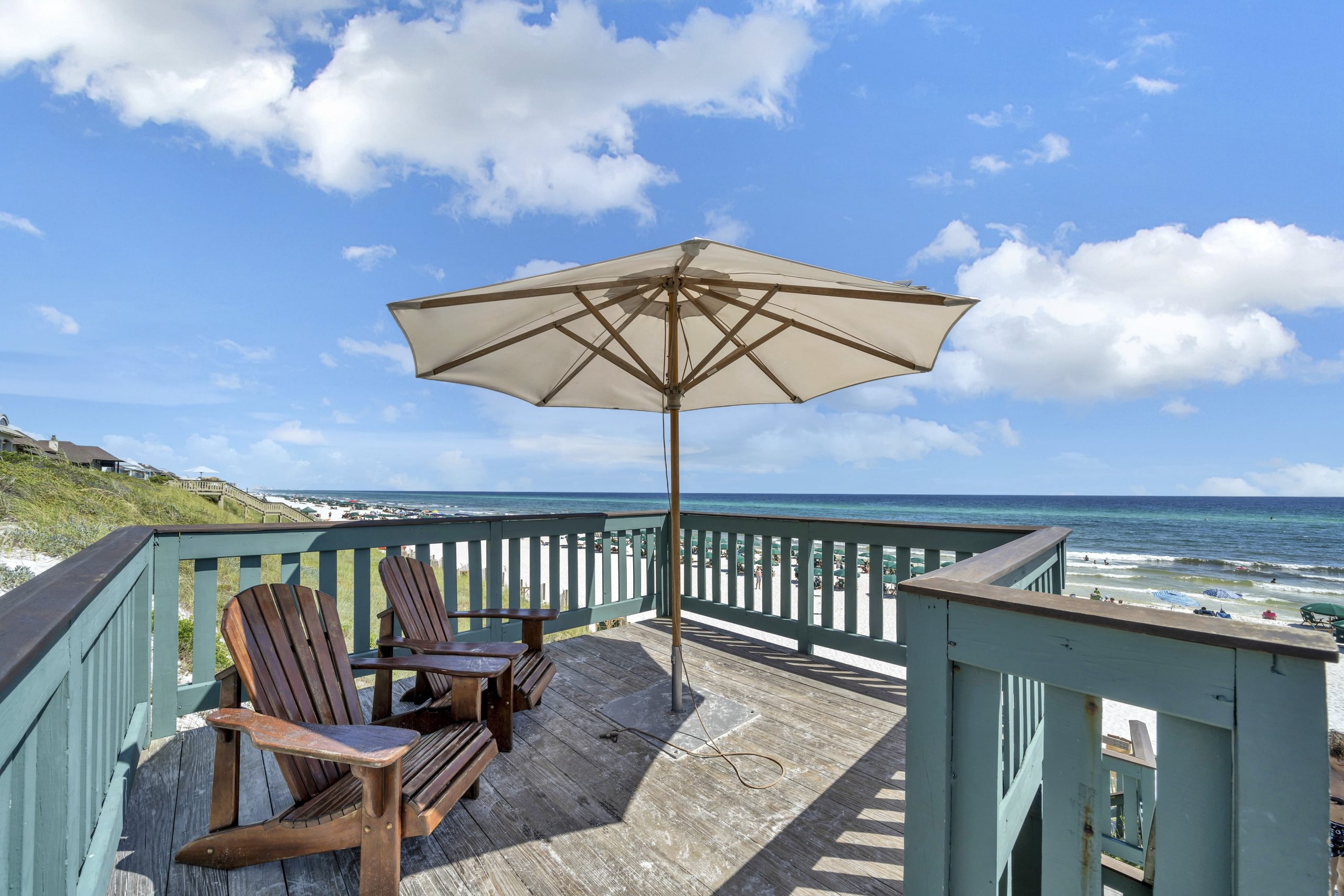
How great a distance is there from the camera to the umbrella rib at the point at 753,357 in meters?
2.73

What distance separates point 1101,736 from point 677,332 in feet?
7.11

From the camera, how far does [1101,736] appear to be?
100 cm

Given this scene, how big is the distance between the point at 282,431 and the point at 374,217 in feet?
174

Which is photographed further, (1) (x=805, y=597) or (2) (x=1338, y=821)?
(1) (x=805, y=597)

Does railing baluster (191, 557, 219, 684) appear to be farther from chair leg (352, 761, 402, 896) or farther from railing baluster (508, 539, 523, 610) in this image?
chair leg (352, 761, 402, 896)

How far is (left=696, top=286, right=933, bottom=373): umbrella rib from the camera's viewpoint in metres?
2.65

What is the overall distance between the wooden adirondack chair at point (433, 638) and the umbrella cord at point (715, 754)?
1.61ft

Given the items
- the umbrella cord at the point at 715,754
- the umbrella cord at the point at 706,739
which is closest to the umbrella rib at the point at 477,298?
the umbrella cord at the point at 706,739

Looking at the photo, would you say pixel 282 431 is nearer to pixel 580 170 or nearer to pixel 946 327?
pixel 580 170

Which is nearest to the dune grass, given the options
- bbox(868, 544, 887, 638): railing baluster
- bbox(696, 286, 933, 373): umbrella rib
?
bbox(696, 286, 933, 373): umbrella rib

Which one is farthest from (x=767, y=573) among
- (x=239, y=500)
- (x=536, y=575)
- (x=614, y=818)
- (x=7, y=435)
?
(x=7, y=435)

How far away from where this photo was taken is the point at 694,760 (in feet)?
7.81

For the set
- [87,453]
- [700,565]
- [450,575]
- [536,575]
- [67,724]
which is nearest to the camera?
[67,724]

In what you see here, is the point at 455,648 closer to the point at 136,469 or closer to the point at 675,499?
the point at 675,499
